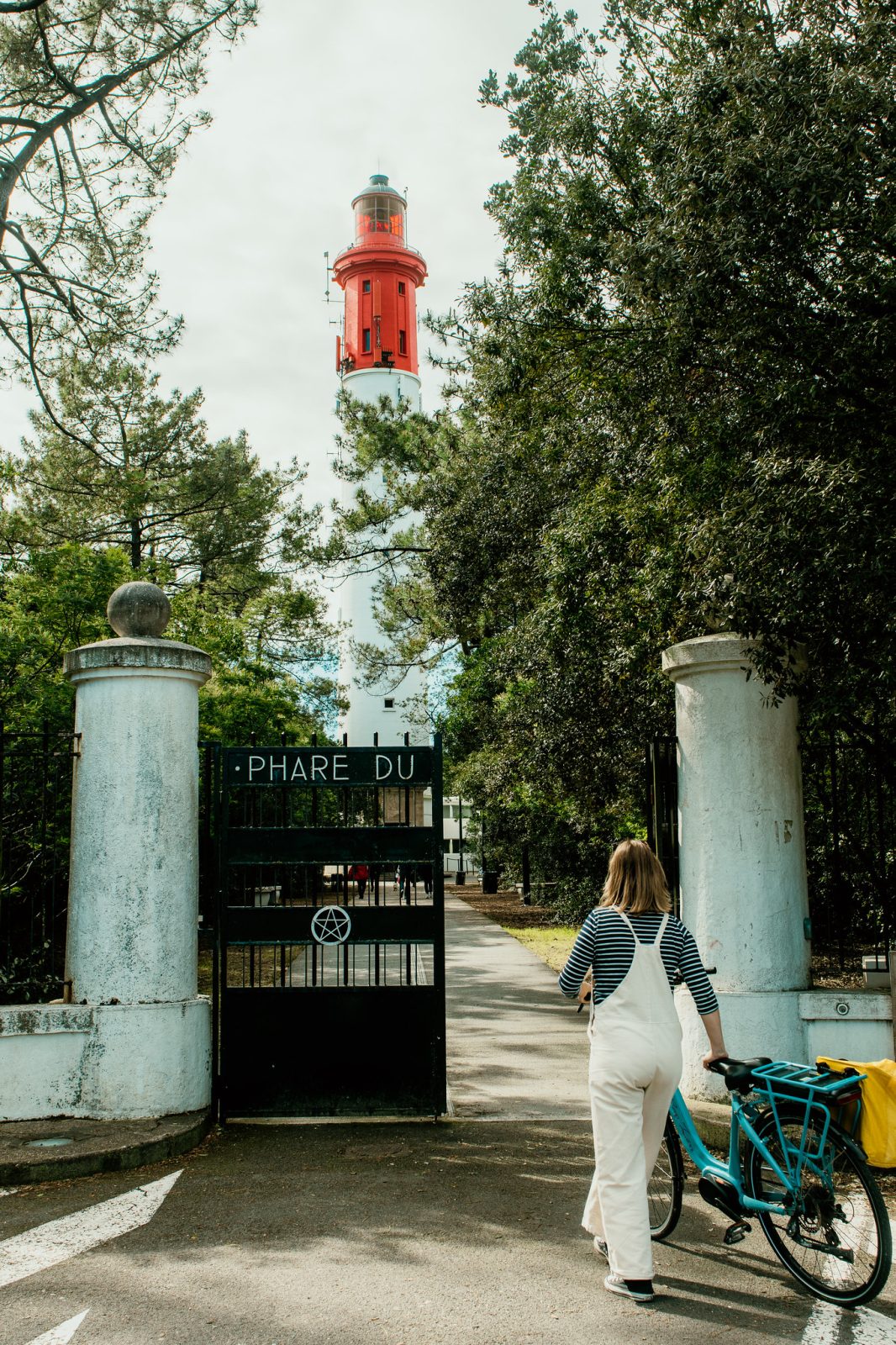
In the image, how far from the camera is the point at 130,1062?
22.9 feet

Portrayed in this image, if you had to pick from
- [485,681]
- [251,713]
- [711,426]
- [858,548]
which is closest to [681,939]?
[858,548]

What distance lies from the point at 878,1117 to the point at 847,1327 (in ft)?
2.53

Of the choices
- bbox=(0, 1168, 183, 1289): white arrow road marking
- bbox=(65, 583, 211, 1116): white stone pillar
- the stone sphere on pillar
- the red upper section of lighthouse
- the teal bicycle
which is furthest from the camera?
the red upper section of lighthouse

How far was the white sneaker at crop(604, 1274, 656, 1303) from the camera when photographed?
4.50 m

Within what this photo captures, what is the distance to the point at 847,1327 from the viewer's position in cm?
428

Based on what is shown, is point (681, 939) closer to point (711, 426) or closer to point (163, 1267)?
point (163, 1267)

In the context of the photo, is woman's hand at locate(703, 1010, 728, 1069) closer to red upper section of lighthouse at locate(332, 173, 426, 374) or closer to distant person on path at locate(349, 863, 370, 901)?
distant person on path at locate(349, 863, 370, 901)

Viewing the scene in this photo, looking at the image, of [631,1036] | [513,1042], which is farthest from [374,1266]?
[513,1042]

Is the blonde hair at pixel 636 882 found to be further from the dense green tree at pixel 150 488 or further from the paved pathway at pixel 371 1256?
the dense green tree at pixel 150 488

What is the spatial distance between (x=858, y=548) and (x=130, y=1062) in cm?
526

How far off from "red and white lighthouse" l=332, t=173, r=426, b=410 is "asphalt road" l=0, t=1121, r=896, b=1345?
141 ft

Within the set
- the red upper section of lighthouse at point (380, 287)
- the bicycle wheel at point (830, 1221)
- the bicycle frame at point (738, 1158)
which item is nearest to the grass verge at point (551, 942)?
the bicycle frame at point (738, 1158)

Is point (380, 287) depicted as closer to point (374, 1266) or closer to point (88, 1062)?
point (88, 1062)

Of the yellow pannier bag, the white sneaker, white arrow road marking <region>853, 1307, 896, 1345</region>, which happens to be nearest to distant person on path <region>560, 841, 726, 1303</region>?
the white sneaker
